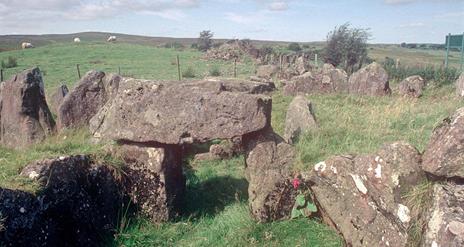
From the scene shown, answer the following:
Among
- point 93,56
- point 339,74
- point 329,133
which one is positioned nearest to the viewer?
point 329,133

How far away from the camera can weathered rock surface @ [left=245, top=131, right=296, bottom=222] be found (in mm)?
5953

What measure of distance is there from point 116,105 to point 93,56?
39.6 m

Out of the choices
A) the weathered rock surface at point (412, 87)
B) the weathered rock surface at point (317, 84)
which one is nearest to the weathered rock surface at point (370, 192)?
the weathered rock surface at point (317, 84)

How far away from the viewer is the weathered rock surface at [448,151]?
4.33 meters

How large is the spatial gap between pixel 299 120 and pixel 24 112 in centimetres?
620

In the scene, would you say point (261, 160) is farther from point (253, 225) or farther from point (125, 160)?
point (125, 160)

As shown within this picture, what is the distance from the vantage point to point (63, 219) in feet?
17.2

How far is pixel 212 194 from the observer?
7.22 m

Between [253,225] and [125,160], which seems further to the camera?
[125,160]

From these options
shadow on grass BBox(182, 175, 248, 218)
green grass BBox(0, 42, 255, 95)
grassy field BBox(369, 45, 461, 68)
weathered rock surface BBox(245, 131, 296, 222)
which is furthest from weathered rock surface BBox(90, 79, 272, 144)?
grassy field BBox(369, 45, 461, 68)

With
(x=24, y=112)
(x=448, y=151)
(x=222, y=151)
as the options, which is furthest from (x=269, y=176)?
(x=24, y=112)

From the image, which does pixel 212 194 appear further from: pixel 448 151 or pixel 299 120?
pixel 448 151

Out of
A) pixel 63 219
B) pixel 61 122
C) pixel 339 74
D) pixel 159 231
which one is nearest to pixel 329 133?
pixel 159 231

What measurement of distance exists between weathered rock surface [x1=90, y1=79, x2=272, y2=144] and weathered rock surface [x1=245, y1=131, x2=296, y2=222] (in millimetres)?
305
